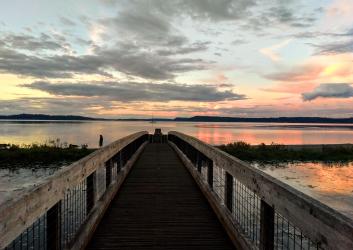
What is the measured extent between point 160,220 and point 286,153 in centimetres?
2930

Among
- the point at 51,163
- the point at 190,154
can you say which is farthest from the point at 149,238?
the point at 51,163

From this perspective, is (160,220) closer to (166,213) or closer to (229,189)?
(166,213)

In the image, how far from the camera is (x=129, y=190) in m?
8.92

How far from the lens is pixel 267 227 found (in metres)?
3.92

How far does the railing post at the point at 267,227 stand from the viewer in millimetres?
3883

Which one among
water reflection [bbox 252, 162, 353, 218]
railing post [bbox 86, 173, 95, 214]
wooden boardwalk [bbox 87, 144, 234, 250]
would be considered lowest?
water reflection [bbox 252, 162, 353, 218]

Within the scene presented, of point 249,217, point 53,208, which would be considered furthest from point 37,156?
point 53,208

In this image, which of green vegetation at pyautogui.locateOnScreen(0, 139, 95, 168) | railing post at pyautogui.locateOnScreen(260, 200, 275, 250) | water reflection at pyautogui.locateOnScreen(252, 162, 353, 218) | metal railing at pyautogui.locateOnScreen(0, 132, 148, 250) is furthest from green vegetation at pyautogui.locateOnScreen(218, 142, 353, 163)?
railing post at pyautogui.locateOnScreen(260, 200, 275, 250)

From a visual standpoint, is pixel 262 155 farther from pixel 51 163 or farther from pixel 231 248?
pixel 231 248

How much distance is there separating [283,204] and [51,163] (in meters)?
25.9

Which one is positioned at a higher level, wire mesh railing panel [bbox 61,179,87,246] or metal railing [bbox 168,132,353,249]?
metal railing [bbox 168,132,353,249]

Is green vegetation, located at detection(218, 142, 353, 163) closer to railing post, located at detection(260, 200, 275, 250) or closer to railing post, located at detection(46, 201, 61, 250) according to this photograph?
railing post, located at detection(260, 200, 275, 250)

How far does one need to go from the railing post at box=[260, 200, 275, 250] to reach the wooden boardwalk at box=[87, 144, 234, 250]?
1287mm

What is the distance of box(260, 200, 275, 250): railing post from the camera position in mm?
3883
